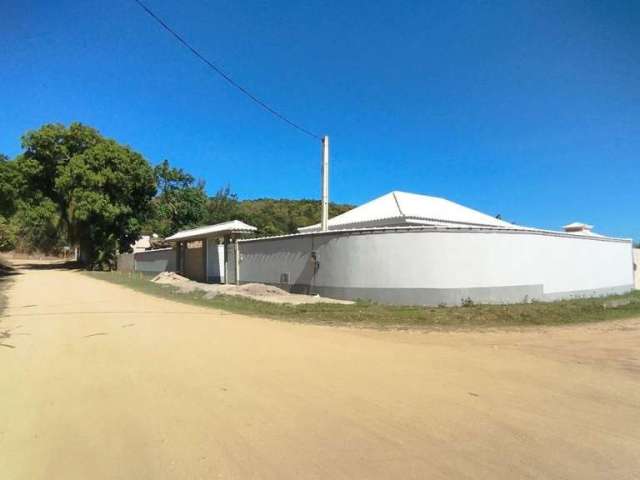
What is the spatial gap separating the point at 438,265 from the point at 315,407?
11092 mm

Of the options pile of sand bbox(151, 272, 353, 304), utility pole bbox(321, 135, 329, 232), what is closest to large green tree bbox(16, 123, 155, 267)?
pile of sand bbox(151, 272, 353, 304)

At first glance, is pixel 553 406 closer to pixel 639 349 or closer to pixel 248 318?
pixel 639 349

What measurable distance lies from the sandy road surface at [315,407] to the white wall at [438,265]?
6.10 meters

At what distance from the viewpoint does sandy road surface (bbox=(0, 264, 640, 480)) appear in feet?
12.0

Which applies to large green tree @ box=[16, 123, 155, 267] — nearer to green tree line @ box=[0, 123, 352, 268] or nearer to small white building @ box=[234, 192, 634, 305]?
green tree line @ box=[0, 123, 352, 268]

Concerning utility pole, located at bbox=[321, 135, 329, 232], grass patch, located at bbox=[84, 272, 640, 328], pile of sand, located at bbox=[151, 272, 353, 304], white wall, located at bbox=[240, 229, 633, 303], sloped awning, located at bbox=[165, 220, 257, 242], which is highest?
utility pole, located at bbox=[321, 135, 329, 232]

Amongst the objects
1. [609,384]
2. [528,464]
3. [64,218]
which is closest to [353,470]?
[528,464]

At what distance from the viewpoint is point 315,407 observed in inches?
194

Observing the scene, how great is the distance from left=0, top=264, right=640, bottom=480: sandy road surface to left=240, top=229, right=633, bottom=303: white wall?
20.0ft

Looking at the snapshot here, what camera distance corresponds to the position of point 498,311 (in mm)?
12977

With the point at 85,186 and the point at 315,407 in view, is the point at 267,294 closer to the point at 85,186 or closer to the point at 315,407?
the point at 315,407

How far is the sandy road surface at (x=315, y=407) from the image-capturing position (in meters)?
3.66

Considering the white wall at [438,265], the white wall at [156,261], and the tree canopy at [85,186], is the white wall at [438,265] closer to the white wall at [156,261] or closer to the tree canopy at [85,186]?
the white wall at [156,261]

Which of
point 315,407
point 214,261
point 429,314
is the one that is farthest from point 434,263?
point 214,261
